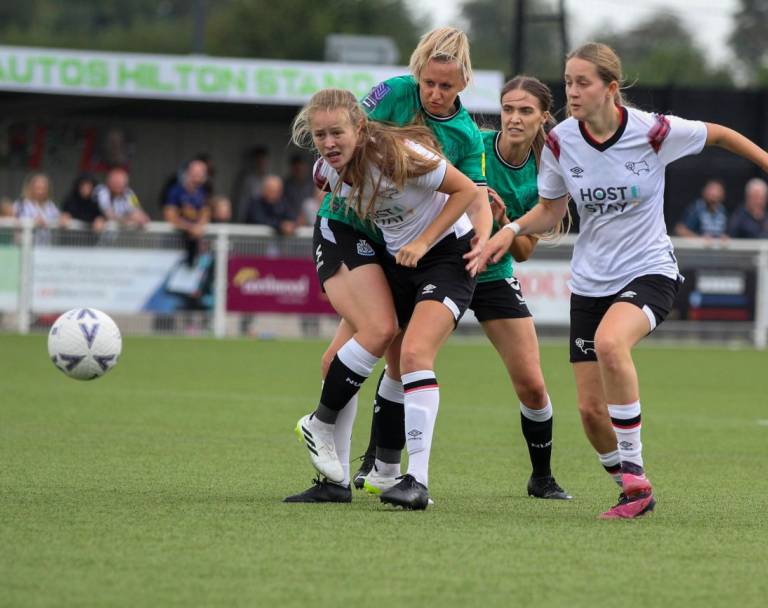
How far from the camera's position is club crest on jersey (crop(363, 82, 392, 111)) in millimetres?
6559

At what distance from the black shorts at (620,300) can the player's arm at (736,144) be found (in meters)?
0.59

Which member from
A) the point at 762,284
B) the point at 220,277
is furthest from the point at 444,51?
the point at 762,284

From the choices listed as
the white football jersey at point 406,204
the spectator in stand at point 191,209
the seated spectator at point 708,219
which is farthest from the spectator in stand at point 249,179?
the white football jersey at point 406,204

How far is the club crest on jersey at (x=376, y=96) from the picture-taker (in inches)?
258

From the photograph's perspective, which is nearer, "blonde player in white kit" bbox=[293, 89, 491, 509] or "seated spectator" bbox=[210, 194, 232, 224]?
"blonde player in white kit" bbox=[293, 89, 491, 509]

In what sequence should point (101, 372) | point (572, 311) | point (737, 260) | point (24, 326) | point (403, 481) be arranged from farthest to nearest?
point (737, 260) < point (24, 326) < point (101, 372) < point (572, 311) < point (403, 481)

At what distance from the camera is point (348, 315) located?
247 inches

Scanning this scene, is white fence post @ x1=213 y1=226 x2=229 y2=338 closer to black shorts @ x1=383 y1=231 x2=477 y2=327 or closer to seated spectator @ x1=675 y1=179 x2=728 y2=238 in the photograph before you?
seated spectator @ x1=675 y1=179 x2=728 y2=238

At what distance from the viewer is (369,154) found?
238 inches

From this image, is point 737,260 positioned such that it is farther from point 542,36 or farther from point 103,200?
point 542,36

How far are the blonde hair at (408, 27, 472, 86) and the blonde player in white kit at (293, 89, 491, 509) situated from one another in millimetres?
357

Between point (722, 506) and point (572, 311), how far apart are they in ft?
3.50

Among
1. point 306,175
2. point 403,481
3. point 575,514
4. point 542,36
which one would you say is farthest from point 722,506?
point 542,36

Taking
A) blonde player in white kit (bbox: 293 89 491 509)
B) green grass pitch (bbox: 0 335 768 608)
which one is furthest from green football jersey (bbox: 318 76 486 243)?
green grass pitch (bbox: 0 335 768 608)
